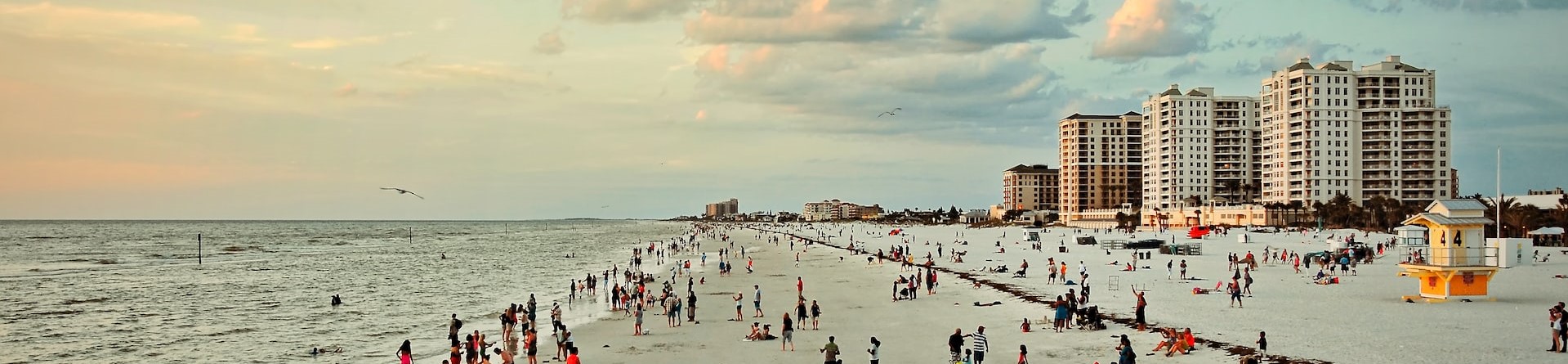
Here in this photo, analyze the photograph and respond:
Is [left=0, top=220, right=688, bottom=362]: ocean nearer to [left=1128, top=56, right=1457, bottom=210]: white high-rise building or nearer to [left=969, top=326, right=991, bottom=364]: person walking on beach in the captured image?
[left=969, top=326, right=991, bottom=364]: person walking on beach

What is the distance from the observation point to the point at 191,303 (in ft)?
133

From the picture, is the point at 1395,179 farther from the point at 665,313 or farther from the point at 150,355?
the point at 150,355

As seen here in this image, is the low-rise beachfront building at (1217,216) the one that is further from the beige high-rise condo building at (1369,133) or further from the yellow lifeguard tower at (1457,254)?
the yellow lifeguard tower at (1457,254)

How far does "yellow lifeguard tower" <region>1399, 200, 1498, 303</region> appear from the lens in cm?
3077

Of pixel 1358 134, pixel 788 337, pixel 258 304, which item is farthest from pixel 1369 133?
pixel 258 304

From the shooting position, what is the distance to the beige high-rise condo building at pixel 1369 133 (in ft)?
390

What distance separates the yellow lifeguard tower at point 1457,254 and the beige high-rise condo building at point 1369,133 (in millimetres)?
97595

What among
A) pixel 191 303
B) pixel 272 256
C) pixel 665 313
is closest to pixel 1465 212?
pixel 665 313

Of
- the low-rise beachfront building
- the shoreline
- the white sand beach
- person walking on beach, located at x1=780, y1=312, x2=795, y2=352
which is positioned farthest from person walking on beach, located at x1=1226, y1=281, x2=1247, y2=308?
the low-rise beachfront building

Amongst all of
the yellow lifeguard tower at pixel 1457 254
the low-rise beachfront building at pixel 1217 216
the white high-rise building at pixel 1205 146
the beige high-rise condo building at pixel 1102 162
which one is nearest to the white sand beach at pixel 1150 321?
the yellow lifeguard tower at pixel 1457 254

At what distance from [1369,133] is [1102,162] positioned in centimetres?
6120

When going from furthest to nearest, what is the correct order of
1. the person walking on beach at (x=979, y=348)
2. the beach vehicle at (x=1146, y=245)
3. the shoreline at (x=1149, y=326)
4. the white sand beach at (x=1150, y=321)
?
1. the beach vehicle at (x=1146, y=245)
2. the white sand beach at (x=1150, y=321)
3. the shoreline at (x=1149, y=326)
4. the person walking on beach at (x=979, y=348)

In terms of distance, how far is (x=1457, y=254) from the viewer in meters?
30.8

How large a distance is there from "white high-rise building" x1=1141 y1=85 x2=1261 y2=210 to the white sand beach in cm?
10264
